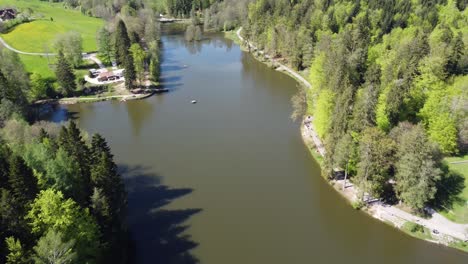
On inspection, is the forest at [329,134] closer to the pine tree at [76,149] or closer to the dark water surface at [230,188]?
the pine tree at [76,149]

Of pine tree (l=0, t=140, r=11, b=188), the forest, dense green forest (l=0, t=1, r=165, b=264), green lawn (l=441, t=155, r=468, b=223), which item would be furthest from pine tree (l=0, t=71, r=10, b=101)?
green lawn (l=441, t=155, r=468, b=223)

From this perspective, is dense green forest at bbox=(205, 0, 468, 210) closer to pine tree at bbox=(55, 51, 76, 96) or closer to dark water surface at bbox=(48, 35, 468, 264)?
dark water surface at bbox=(48, 35, 468, 264)

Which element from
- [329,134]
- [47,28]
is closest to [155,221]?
[329,134]

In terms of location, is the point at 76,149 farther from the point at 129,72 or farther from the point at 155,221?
the point at 129,72

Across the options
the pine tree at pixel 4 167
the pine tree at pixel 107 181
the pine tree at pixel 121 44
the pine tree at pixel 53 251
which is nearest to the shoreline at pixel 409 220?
the pine tree at pixel 107 181

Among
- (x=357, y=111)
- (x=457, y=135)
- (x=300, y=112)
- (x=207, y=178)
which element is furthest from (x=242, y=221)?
(x=457, y=135)

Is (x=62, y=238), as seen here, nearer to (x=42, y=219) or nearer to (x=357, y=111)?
(x=42, y=219)

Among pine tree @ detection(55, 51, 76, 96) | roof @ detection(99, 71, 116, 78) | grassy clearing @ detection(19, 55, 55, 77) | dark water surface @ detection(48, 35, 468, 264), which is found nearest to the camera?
dark water surface @ detection(48, 35, 468, 264)

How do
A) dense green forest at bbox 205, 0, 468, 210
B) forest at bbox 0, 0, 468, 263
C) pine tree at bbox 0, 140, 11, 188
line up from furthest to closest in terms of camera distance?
dense green forest at bbox 205, 0, 468, 210 → pine tree at bbox 0, 140, 11, 188 → forest at bbox 0, 0, 468, 263
